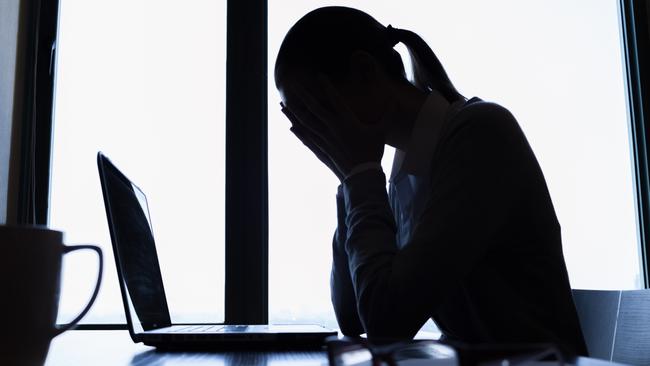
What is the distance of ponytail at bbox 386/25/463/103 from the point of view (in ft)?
3.58

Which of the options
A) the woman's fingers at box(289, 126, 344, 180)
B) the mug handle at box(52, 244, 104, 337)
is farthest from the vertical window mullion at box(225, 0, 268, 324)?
the mug handle at box(52, 244, 104, 337)

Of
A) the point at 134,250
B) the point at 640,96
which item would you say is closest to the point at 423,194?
the point at 134,250

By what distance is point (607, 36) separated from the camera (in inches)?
83.4

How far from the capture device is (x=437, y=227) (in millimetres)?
811

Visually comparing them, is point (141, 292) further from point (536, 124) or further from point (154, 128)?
point (536, 124)

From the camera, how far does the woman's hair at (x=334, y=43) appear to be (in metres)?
1.00

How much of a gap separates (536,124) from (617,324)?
3.47 feet

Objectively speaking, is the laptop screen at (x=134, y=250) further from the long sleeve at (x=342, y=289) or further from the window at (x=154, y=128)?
the window at (x=154, y=128)

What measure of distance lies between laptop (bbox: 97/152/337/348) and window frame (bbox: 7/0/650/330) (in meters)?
0.70

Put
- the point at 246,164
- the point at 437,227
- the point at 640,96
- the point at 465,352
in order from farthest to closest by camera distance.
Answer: the point at 640,96, the point at 246,164, the point at 437,227, the point at 465,352

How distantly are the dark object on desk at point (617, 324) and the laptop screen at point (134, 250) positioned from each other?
749 mm

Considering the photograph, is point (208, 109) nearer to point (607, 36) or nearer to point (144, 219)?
point (144, 219)

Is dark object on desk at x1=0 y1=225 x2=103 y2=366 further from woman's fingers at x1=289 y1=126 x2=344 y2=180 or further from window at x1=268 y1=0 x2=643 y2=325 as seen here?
window at x1=268 y1=0 x2=643 y2=325

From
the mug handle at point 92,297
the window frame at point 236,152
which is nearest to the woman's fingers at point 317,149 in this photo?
the mug handle at point 92,297
